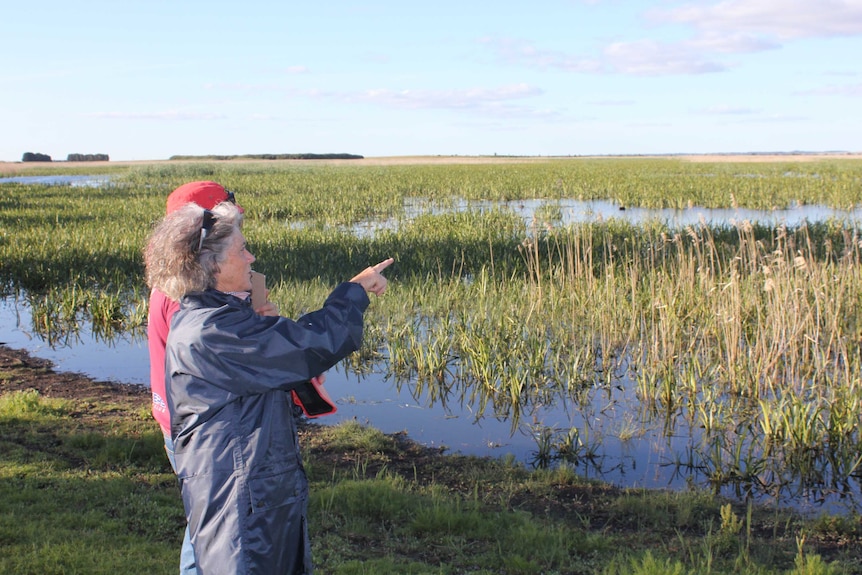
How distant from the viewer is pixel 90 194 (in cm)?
3350

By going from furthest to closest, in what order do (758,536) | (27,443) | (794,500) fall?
(27,443), (794,500), (758,536)

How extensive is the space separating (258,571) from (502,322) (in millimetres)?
6214

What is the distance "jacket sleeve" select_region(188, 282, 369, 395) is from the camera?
6.89ft

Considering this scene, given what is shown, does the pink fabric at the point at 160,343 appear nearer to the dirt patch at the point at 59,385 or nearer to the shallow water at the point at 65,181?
the dirt patch at the point at 59,385

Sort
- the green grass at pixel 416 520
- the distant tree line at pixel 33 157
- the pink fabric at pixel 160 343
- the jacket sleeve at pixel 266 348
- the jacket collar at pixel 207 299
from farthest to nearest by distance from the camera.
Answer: the distant tree line at pixel 33 157 → the green grass at pixel 416 520 → the pink fabric at pixel 160 343 → the jacket collar at pixel 207 299 → the jacket sleeve at pixel 266 348

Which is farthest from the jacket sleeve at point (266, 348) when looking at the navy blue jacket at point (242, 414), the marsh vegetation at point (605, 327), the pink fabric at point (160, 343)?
the marsh vegetation at point (605, 327)

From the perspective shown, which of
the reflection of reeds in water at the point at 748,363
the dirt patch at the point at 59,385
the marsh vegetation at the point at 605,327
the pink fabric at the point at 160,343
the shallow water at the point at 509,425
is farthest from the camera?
the dirt patch at the point at 59,385

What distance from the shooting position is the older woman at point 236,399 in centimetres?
212

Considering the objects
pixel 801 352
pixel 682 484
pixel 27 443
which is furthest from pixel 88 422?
pixel 801 352

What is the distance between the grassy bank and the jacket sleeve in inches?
78.3

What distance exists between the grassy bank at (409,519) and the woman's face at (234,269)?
1988mm

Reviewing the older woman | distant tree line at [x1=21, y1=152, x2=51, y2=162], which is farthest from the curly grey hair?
distant tree line at [x1=21, y1=152, x2=51, y2=162]

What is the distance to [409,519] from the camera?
4629 millimetres

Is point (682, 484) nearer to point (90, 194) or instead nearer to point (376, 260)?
point (376, 260)
